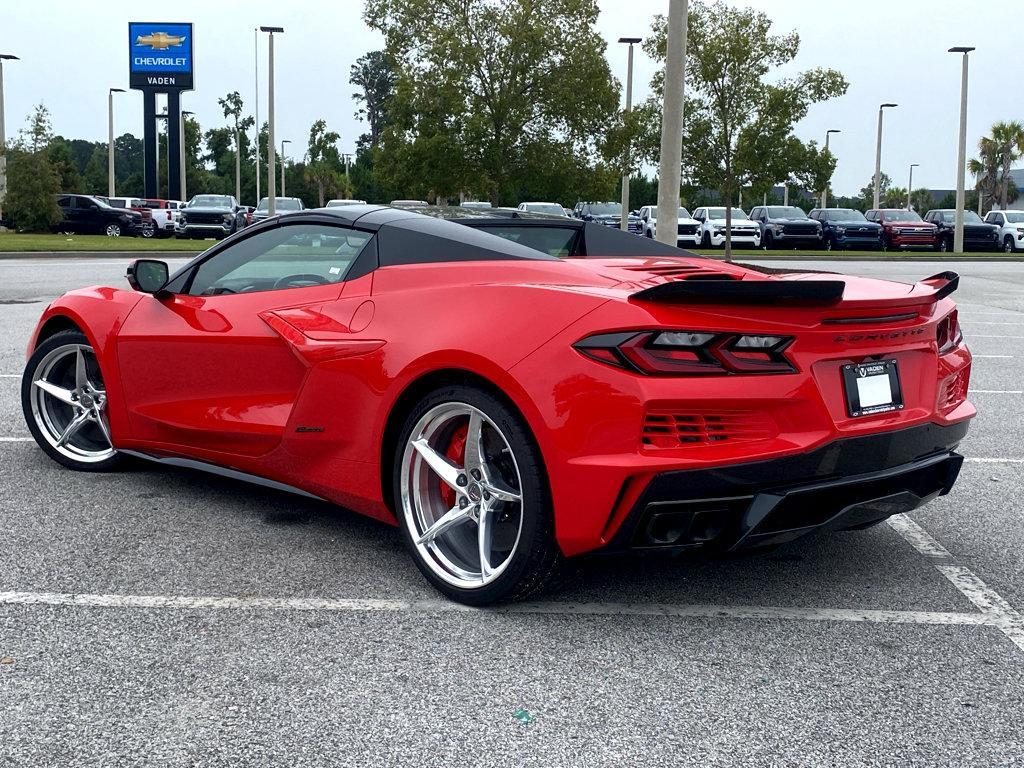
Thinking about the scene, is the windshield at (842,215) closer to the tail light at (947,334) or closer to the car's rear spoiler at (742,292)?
the tail light at (947,334)

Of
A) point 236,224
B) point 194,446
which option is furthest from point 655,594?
point 236,224

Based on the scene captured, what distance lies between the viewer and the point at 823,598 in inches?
161

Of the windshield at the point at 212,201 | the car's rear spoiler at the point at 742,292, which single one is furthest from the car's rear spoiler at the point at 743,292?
the windshield at the point at 212,201

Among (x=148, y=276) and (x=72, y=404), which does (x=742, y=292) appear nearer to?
(x=148, y=276)

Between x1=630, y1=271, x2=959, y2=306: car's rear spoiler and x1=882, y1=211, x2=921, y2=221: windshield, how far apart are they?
137ft

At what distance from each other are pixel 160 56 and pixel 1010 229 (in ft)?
148

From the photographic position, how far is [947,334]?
4.29 m

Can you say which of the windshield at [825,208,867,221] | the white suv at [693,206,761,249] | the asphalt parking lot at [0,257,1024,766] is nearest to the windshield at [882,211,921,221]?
the windshield at [825,208,867,221]

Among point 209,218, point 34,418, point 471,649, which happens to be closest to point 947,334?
point 471,649

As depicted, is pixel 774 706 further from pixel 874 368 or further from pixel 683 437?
pixel 874 368

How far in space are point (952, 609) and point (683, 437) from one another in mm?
1244

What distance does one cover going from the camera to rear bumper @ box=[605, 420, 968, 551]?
11.3 ft

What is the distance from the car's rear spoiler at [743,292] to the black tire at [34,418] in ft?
10.7

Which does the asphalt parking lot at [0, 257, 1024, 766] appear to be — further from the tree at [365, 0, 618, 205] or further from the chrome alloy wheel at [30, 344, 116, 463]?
the tree at [365, 0, 618, 205]
